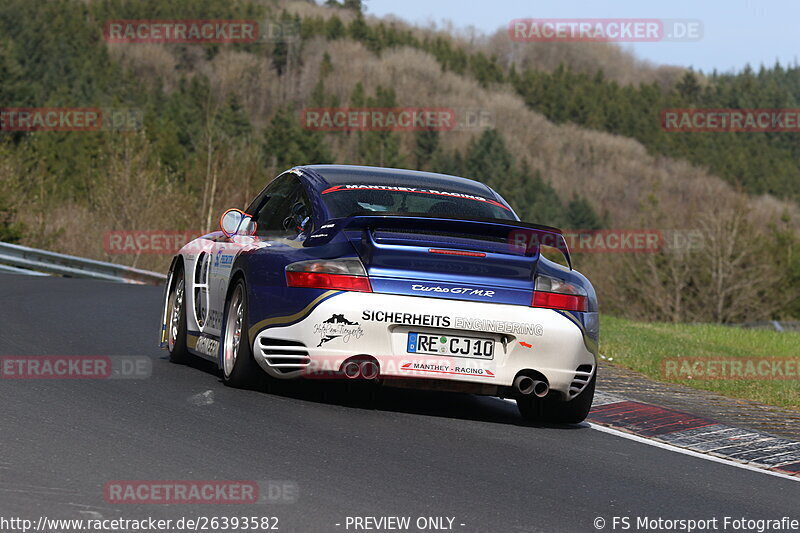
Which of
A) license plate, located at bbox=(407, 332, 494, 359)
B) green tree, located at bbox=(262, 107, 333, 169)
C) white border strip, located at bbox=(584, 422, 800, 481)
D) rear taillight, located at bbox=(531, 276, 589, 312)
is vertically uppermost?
green tree, located at bbox=(262, 107, 333, 169)

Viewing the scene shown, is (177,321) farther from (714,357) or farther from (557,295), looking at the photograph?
(714,357)

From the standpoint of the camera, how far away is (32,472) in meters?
4.89

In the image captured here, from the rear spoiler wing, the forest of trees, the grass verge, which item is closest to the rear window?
the rear spoiler wing

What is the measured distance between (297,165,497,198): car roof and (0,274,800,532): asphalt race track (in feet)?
4.76

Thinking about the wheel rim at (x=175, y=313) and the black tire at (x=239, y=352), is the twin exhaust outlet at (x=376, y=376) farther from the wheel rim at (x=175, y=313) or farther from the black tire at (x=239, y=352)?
the wheel rim at (x=175, y=313)

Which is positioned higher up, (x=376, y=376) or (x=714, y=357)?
(x=376, y=376)

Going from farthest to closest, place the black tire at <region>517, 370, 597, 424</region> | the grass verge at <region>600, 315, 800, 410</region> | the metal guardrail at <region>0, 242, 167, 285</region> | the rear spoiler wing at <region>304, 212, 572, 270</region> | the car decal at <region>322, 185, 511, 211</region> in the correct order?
the metal guardrail at <region>0, 242, 167, 285</region> < the grass verge at <region>600, 315, 800, 410</region> < the car decal at <region>322, 185, 511, 211</region> < the black tire at <region>517, 370, 597, 424</region> < the rear spoiler wing at <region>304, 212, 572, 270</region>

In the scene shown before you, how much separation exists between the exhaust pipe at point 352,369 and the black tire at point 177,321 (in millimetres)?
2655

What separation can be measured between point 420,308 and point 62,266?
1865 centimetres

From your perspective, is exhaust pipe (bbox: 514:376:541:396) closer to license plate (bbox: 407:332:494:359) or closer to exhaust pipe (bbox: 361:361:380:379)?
license plate (bbox: 407:332:494:359)

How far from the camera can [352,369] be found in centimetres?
678

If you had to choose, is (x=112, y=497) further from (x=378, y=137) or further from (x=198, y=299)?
(x=378, y=137)

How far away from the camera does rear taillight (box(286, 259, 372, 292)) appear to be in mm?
6777

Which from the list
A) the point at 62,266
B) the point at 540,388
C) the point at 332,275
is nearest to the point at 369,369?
the point at 332,275
